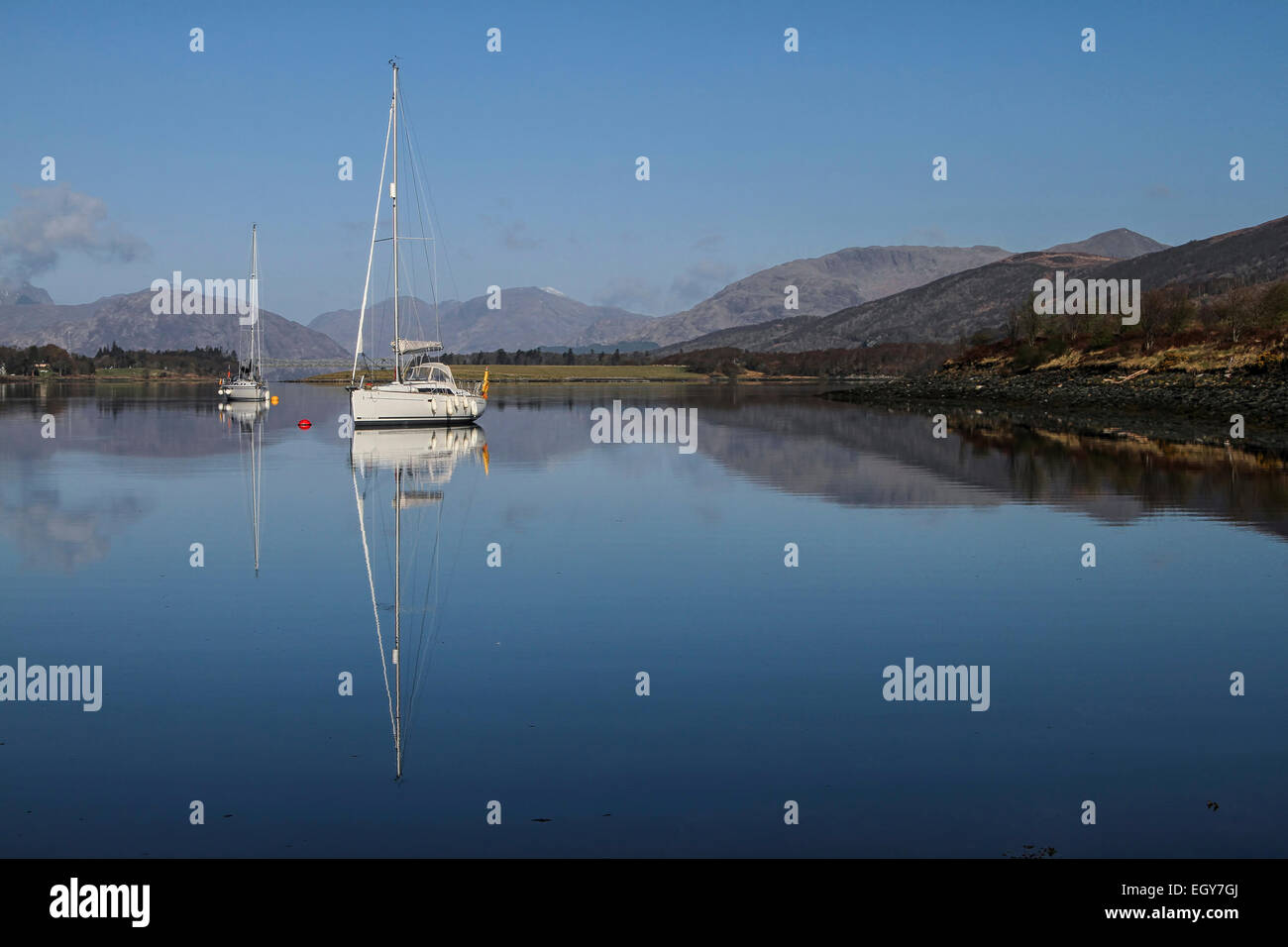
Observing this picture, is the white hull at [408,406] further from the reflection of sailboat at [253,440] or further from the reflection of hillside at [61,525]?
the reflection of hillside at [61,525]

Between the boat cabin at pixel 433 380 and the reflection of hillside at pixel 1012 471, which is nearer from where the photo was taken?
the reflection of hillside at pixel 1012 471

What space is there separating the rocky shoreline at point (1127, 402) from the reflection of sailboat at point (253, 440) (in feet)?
98.6

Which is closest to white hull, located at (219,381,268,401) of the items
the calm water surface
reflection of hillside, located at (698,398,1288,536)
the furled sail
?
the furled sail

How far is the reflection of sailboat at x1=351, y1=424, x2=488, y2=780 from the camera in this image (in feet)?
42.9

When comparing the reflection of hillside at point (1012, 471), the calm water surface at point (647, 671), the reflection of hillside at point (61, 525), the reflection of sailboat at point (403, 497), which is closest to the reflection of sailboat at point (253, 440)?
the calm water surface at point (647, 671)

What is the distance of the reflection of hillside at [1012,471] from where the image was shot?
26.8 m

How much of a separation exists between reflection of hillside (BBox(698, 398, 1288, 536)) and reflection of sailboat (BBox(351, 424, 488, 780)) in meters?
8.97

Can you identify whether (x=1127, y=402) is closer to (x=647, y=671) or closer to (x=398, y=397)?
(x=398, y=397)

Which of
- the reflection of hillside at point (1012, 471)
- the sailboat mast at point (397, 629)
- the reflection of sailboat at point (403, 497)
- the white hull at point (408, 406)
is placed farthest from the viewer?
the white hull at point (408, 406)

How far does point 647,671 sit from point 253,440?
40953mm

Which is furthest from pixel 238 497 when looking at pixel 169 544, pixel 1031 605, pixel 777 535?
pixel 1031 605

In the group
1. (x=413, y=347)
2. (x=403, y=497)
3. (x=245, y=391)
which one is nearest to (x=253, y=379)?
(x=245, y=391)

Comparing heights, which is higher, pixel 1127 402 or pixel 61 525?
pixel 1127 402

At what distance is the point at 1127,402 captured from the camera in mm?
70188
